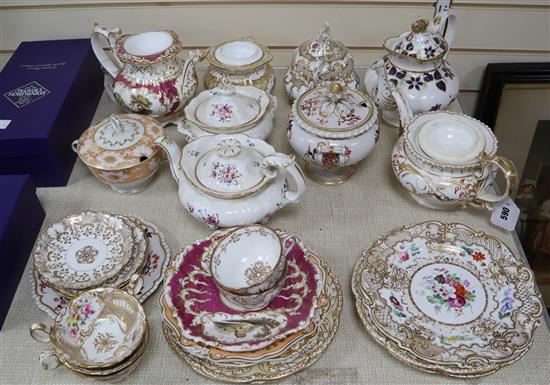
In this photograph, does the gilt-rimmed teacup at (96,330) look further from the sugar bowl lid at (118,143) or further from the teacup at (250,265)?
the sugar bowl lid at (118,143)

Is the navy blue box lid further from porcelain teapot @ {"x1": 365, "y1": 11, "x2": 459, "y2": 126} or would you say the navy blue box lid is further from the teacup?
porcelain teapot @ {"x1": 365, "y1": 11, "x2": 459, "y2": 126}

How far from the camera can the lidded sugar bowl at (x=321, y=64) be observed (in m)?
1.34

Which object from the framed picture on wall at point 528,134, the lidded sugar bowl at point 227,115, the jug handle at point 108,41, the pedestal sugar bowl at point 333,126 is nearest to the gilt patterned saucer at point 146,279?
the lidded sugar bowl at point 227,115

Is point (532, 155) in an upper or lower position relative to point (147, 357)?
lower

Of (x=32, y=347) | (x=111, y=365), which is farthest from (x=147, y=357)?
(x=32, y=347)

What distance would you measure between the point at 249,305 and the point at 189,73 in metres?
0.69

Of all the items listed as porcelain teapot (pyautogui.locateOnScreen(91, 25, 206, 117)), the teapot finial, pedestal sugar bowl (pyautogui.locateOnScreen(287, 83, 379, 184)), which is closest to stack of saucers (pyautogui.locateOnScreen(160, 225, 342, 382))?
pedestal sugar bowl (pyautogui.locateOnScreen(287, 83, 379, 184))

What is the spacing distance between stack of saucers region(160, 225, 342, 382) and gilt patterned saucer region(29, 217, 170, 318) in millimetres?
95

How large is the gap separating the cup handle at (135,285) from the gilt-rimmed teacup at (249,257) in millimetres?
163

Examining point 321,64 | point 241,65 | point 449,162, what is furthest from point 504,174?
point 241,65

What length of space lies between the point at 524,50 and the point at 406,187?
0.88 m

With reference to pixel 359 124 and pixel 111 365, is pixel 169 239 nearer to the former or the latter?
pixel 111 365

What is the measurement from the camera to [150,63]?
130 cm

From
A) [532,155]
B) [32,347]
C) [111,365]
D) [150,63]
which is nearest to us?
[111,365]
